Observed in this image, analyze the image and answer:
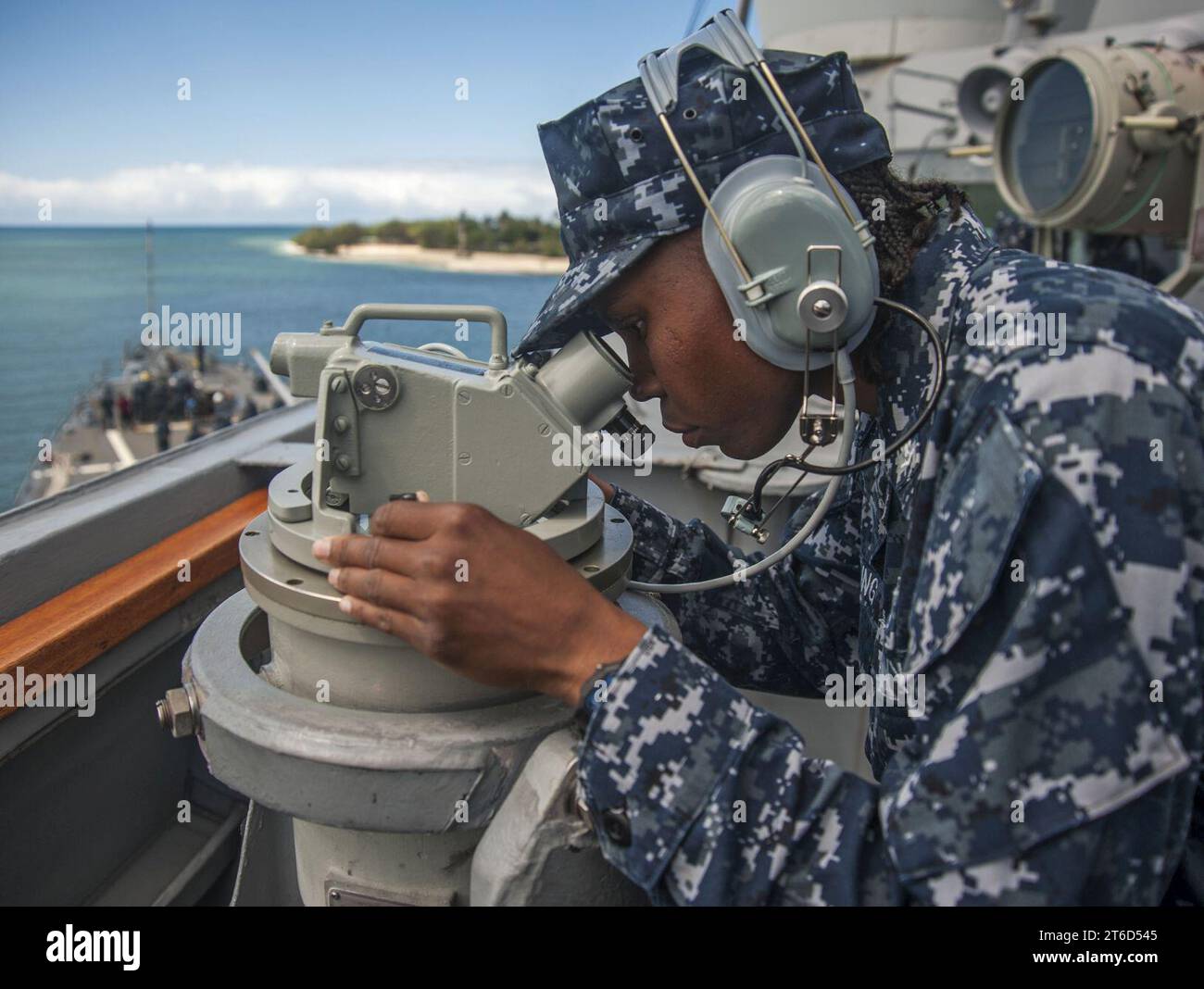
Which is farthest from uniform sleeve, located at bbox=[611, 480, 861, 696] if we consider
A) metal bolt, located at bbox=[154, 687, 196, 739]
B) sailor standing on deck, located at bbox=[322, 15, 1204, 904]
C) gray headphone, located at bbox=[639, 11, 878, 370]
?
metal bolt, located at bbox=[154, 687, 196, 739]

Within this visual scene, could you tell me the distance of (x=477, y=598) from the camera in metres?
1.00

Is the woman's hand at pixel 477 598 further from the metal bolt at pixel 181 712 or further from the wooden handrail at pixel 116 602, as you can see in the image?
the wooden handrail at pixel 116 602

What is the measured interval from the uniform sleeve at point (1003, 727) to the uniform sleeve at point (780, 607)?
0.58m

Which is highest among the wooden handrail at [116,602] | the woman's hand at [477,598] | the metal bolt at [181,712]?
the woman's hand at [477,598]

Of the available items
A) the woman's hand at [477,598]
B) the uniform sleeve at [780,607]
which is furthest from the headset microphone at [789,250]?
the uniform sleeve at [780,607]

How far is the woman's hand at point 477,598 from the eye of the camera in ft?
3.26

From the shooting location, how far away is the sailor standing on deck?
91cm

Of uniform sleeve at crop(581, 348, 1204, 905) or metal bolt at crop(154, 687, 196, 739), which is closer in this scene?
uniform sleeve at crop(581, 348, 1204, 905)

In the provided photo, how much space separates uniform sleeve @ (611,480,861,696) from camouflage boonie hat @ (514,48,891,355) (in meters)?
0.47

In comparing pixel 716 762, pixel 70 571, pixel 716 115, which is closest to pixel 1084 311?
pixel 716 115

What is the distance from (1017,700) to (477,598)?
19.7 inches

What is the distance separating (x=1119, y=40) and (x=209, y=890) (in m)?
6.96

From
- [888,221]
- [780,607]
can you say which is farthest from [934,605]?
[780,607]

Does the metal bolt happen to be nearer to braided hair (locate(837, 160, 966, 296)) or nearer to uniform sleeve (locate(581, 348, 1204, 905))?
uniform sleeve (locate(581, 348, 1204, 905))
